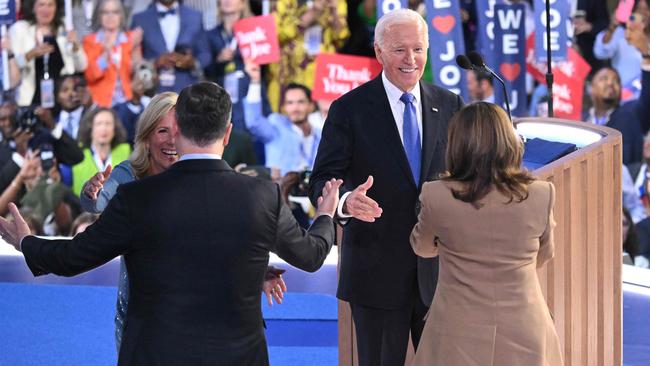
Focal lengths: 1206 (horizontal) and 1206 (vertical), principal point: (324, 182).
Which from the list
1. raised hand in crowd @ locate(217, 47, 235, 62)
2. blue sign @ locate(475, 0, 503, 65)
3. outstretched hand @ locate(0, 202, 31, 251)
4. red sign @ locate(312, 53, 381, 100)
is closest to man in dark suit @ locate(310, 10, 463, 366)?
outstretched hand @ locate(0, 202, 31, 251)

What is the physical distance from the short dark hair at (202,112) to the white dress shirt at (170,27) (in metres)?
4.36

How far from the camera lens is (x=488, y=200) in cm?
287

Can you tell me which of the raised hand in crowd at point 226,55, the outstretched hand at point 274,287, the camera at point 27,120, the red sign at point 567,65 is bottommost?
the camera at point 27,120

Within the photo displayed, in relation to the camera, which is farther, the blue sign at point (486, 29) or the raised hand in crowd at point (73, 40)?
the raised hand in crowd at point (73, 40)

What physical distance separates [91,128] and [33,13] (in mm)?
749

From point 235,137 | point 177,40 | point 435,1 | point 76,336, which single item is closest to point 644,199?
point 435,1

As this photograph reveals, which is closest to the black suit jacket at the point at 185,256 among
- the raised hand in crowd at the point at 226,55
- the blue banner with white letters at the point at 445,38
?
the blue banner with white letters at the point at 445,38

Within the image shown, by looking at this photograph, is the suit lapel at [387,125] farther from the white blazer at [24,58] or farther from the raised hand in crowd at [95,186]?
the white blazer at [24,58]

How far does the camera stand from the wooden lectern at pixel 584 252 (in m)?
3.40

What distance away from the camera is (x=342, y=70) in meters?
6.70

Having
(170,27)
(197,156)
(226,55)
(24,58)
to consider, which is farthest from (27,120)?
(197,156)

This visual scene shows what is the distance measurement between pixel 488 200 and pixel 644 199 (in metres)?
4.10

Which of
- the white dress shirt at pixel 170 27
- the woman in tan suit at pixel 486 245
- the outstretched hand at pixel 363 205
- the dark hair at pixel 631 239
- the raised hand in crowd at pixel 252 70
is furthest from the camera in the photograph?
the white dress shirt at pixel 170 27

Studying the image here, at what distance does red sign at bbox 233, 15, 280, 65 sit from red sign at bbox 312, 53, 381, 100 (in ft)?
0.87
